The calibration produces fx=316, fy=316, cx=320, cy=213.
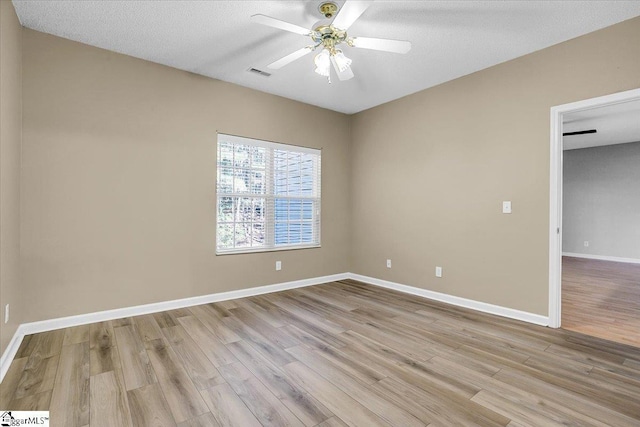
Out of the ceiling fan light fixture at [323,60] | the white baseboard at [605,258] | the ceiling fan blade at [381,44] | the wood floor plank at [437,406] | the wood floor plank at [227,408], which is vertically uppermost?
the ceiling fan blade at [381,44]

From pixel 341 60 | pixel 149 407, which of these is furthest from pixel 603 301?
pixel 149 407

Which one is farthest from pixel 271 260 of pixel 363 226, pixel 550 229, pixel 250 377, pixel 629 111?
pixel 629 111

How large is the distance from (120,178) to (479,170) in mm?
3830

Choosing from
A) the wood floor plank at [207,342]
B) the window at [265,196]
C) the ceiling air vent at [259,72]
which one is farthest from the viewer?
the window at [265,196]

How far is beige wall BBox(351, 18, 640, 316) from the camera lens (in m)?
2.90

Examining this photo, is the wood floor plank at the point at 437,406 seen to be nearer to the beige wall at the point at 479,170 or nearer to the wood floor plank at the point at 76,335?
the beige wall at the point at 479,170

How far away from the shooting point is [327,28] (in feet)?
7.66

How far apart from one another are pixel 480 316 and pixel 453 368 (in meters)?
1.34

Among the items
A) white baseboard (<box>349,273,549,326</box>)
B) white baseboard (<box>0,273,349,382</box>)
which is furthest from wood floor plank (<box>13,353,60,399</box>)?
white baseboard (<box>349,273,549,326</box>)

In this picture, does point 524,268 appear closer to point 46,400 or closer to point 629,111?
point 629,111

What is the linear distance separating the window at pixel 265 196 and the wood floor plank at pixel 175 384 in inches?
62.6

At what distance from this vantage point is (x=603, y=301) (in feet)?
12.9

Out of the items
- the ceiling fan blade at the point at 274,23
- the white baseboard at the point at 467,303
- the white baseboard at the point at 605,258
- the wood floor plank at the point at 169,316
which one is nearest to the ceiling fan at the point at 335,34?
the ceiling fan blade at the point at 274,23

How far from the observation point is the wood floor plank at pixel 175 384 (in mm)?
1724
